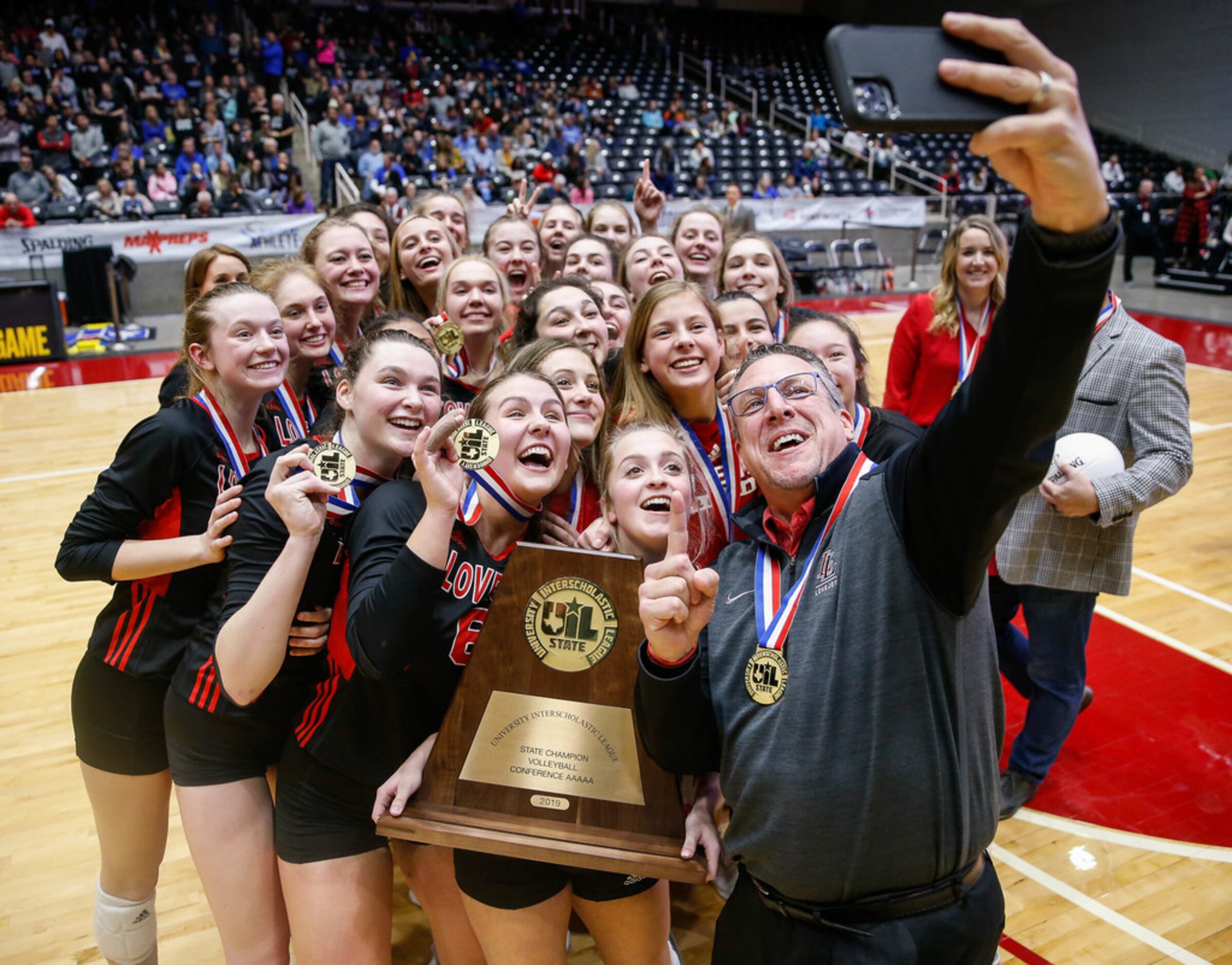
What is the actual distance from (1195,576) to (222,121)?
14711 millimetres

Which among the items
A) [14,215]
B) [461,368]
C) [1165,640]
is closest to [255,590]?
[461,368]

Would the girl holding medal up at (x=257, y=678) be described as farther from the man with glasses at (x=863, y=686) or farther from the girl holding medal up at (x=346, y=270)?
the girl holding medal up at (x=346, y=270)

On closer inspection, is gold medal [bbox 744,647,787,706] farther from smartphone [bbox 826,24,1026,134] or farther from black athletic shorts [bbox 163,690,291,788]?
black athletic shorts [bbox 163,690,291,788]

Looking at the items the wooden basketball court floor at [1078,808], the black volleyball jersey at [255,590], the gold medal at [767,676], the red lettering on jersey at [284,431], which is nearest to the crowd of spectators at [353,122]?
the wooden basketball court floor at [1078,808]

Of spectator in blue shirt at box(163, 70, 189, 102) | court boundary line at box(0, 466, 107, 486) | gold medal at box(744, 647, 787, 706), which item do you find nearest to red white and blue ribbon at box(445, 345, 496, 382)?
gold medal at box(744, 647, 787, 706)

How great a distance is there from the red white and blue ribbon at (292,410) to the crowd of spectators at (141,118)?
10597 millimetres

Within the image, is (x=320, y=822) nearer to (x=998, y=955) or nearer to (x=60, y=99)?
(x=998, y=955)

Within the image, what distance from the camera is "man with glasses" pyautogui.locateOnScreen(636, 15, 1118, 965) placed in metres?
1.30

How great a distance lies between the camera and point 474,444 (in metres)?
1.84

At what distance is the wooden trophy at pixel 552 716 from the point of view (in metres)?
1.80

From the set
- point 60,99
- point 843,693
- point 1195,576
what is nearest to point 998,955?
point 843,693

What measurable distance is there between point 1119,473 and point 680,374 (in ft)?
4.79

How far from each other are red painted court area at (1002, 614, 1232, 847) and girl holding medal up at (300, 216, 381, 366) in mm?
3077

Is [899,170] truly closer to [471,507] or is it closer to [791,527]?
[471,507]
